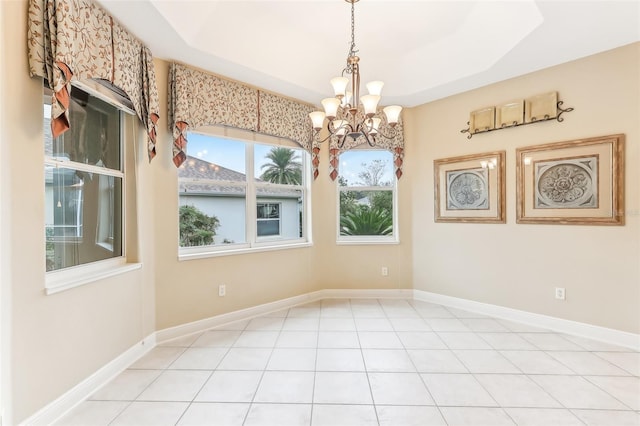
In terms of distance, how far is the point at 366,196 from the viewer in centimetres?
420

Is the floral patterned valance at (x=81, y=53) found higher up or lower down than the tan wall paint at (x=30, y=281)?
higher up

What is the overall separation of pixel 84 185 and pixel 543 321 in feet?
14.4

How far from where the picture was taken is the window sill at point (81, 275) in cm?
176

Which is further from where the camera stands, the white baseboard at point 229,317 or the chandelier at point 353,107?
the white baseboard at point 229,317

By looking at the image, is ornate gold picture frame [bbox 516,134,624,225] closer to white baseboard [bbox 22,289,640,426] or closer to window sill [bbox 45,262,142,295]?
white baseboard [bbox 22,289,640,426]

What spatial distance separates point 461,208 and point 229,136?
9.63 feet

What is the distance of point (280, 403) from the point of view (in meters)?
1.84

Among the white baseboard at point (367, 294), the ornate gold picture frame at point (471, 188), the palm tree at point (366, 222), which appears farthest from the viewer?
the palm tree at point (366, 222)

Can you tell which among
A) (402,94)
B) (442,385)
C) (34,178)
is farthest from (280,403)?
(402,94)

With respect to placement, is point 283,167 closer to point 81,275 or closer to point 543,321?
point 81,275

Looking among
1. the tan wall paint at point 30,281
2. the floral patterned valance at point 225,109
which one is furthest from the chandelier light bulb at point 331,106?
the tan wall paint at point 30,281

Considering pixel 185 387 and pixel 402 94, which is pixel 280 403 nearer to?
pixel 185 387

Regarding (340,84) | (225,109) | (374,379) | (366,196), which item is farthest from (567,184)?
(225,109)

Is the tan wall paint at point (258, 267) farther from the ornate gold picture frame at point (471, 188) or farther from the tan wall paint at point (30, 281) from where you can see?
the tan wall paint at point (30, 281)
